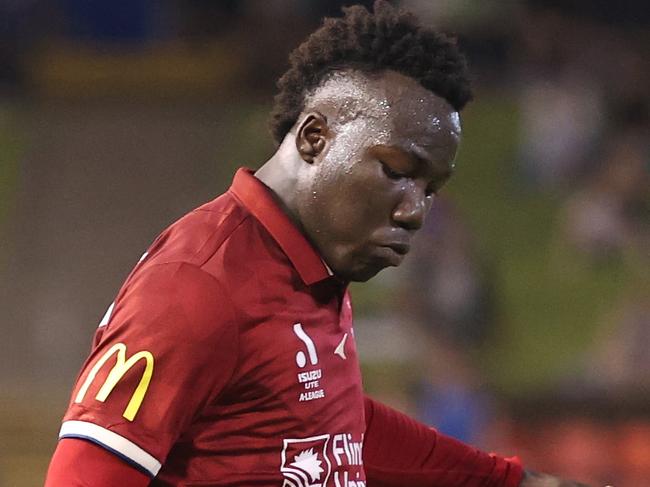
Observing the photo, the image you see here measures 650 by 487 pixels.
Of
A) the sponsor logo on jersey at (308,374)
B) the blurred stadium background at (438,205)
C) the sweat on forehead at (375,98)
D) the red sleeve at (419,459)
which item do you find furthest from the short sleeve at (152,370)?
the blurred stadium background at (438,205)

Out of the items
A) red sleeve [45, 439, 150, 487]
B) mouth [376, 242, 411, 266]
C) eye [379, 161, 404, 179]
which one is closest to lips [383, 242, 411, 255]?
mouth [376, 242, 411, 266]

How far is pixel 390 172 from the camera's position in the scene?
95.6 inches

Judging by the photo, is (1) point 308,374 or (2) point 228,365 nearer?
(2) point 228,365

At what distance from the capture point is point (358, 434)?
2.67 meters

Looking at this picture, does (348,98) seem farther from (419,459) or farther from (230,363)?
(419,459)

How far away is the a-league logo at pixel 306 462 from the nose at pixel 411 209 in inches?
17.1

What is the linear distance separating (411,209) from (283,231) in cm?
25

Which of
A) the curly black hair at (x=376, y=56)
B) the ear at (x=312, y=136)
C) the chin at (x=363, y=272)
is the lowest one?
the chin at (x=363, y=272)

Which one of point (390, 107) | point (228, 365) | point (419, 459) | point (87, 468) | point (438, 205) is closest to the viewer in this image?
point (87, 468)

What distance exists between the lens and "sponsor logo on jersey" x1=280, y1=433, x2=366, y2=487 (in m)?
2.45

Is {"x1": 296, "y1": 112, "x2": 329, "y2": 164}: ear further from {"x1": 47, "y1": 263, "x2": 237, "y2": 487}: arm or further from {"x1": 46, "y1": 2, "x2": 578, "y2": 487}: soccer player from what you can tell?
{"x1": 47, "y1": 263, "x2": 237, "y2": 487}: arm

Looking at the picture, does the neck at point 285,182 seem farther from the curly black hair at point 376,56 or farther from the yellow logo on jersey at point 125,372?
the yellow logo on jersey at point 125,372

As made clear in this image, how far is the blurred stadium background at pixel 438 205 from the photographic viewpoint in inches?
310

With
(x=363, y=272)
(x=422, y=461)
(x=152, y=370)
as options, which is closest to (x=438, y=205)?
(x=422, y=461)
